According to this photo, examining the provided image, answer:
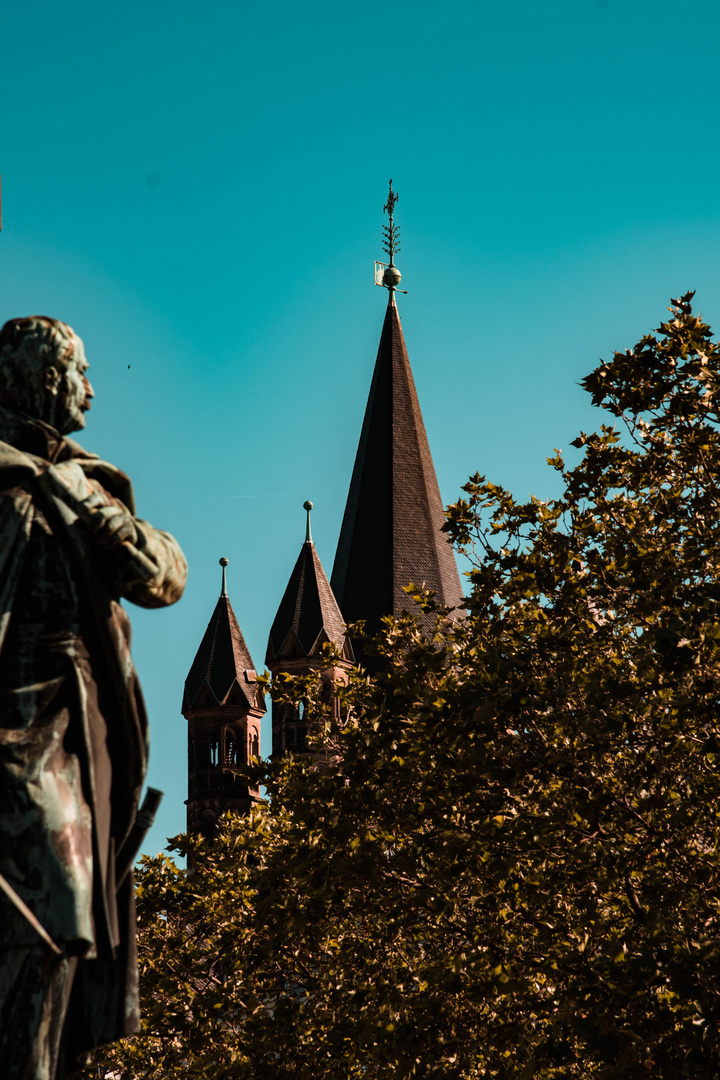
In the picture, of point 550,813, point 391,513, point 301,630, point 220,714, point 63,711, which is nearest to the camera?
point 63,711

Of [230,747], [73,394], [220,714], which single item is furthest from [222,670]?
[73,394]

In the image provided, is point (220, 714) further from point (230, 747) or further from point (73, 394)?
→ point (73, 394)

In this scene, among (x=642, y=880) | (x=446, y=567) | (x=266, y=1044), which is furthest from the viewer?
(x=446, y=567)

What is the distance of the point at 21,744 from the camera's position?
3902 millimetres

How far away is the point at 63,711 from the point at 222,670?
2471 inches

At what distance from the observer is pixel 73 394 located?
4.29 metres

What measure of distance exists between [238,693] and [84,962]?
204ft

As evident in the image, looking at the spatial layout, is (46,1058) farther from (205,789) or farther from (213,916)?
(205,789)

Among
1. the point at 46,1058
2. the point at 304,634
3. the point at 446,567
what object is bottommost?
the point at 46,1058

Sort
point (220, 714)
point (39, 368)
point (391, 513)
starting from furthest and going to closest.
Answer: point (391, 513) < point (220, 714) < point (39, 368)

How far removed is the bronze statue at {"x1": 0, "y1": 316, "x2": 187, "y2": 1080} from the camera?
383cm

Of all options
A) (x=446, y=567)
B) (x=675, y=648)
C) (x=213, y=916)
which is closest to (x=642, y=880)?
(x=675, y=648)

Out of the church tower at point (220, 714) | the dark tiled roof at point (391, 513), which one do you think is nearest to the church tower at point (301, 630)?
the church tower at point (220, 714)

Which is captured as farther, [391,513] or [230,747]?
[391,513]
